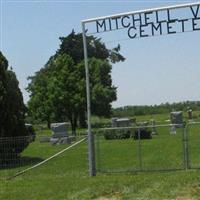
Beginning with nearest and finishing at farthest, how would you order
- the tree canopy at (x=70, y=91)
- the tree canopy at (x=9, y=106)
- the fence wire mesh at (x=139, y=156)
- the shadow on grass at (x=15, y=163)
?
the fence wire mesh at (x=139, y=156), the shadow on grass at (x=15, y=163), the tree canopy at (x=9, y=106), the tree canopy at (x=70, y=91)

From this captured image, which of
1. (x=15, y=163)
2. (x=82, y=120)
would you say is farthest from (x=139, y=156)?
(x=82, y=120)

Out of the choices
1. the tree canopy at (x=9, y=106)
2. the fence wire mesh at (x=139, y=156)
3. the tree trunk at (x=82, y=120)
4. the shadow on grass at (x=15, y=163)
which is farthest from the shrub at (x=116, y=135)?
the tree trunk at (x=82, y=120)

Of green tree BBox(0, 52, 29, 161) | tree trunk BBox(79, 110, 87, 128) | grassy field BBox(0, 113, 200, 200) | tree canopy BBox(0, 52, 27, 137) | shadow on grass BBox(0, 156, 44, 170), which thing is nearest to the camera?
grassy field BBox(0, 113, 200, 200)

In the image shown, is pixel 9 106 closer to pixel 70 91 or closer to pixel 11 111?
pixel 11 111

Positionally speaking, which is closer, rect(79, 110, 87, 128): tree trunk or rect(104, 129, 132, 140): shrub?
rect(104, 129, 132, 140): shrub

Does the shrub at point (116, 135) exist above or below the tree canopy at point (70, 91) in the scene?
below

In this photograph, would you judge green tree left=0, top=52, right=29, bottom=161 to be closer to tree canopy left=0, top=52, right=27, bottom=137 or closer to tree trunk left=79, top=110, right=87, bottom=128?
tree canopy left=0, top=52, right=27, bottom=137

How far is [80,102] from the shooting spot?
62.1 m

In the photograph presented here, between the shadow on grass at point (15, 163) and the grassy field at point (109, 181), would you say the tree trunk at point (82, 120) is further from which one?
the grassy field at point (109, 181)

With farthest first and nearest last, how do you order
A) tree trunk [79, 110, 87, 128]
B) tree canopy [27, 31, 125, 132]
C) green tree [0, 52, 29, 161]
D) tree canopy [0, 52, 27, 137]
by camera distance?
1. tree trunk [79, 110, 87, 128]
2. tree canopy [27, 31, 125, 132]
3. tree canopy [0, 52, 27, 137]
4. green tree [0, 52, 29, 161]

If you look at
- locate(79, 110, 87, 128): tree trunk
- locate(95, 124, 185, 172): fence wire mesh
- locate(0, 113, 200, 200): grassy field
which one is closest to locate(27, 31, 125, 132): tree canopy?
locate(79, 110, 87, 128): tree trunk

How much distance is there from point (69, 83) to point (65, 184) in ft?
161

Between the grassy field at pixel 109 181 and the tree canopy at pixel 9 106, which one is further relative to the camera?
the tree canopy at pixel 9 106

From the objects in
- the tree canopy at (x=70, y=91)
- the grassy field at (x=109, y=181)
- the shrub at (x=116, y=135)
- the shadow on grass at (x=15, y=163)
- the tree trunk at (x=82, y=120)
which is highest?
the tree canopy at (x=70, y=91)
